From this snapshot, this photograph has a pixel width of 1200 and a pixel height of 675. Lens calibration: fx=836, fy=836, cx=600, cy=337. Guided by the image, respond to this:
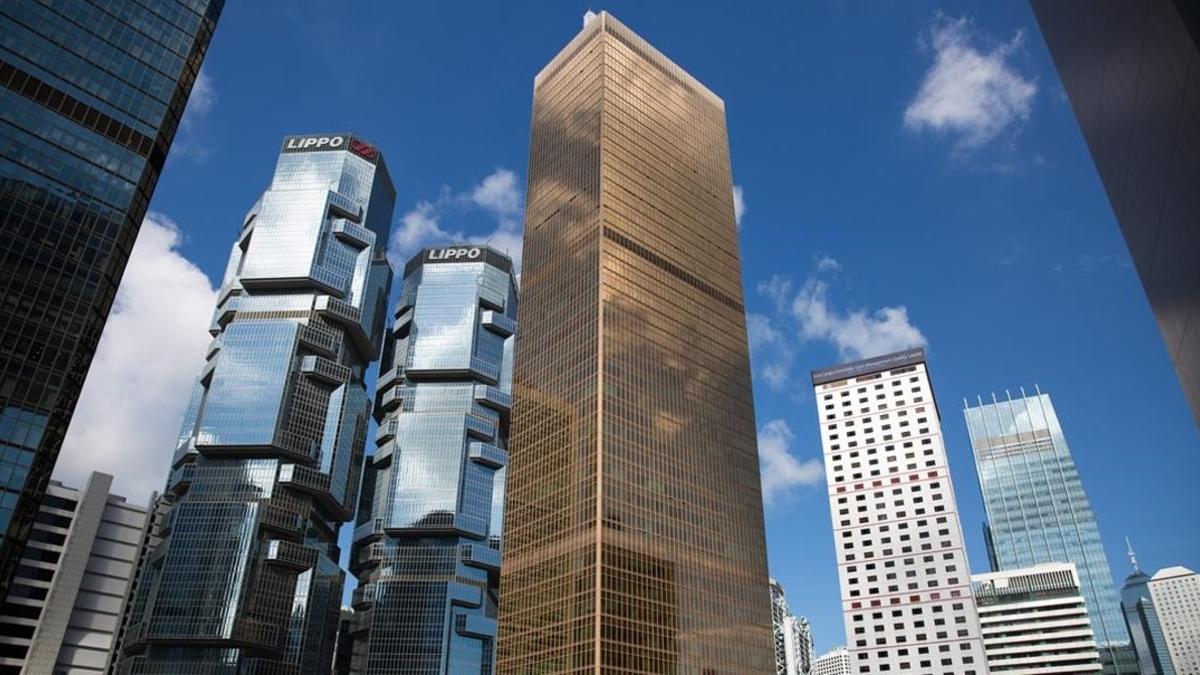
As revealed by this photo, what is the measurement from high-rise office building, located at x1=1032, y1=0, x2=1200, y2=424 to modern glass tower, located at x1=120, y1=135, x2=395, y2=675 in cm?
15740

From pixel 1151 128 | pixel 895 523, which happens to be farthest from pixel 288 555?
pixel 1151 128

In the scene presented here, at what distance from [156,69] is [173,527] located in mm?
111409

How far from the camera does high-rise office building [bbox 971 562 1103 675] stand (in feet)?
524

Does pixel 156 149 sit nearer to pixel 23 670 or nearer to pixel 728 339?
pixel 728 339

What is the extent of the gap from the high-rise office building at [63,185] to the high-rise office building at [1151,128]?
215 feet

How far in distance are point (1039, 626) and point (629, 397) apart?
377 ft

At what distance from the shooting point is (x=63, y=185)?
65.2 m

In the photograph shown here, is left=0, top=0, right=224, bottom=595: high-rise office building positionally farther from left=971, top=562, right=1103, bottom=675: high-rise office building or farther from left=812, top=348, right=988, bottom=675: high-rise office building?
left=971, top=562, right=1103, bottom=675: high-rise office building

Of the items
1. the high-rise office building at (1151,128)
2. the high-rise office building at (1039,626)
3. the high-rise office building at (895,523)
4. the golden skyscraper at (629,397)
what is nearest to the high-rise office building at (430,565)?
the golden skyscraper at (629,397)

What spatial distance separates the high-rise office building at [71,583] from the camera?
125 meters

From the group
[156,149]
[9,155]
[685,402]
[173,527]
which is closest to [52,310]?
[9,155]

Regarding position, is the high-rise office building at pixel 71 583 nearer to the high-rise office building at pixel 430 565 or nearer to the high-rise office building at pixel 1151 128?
the high-rise office building at pixel 430 565

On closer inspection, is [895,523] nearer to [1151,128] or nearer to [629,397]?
[629,397]

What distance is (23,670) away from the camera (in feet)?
397
